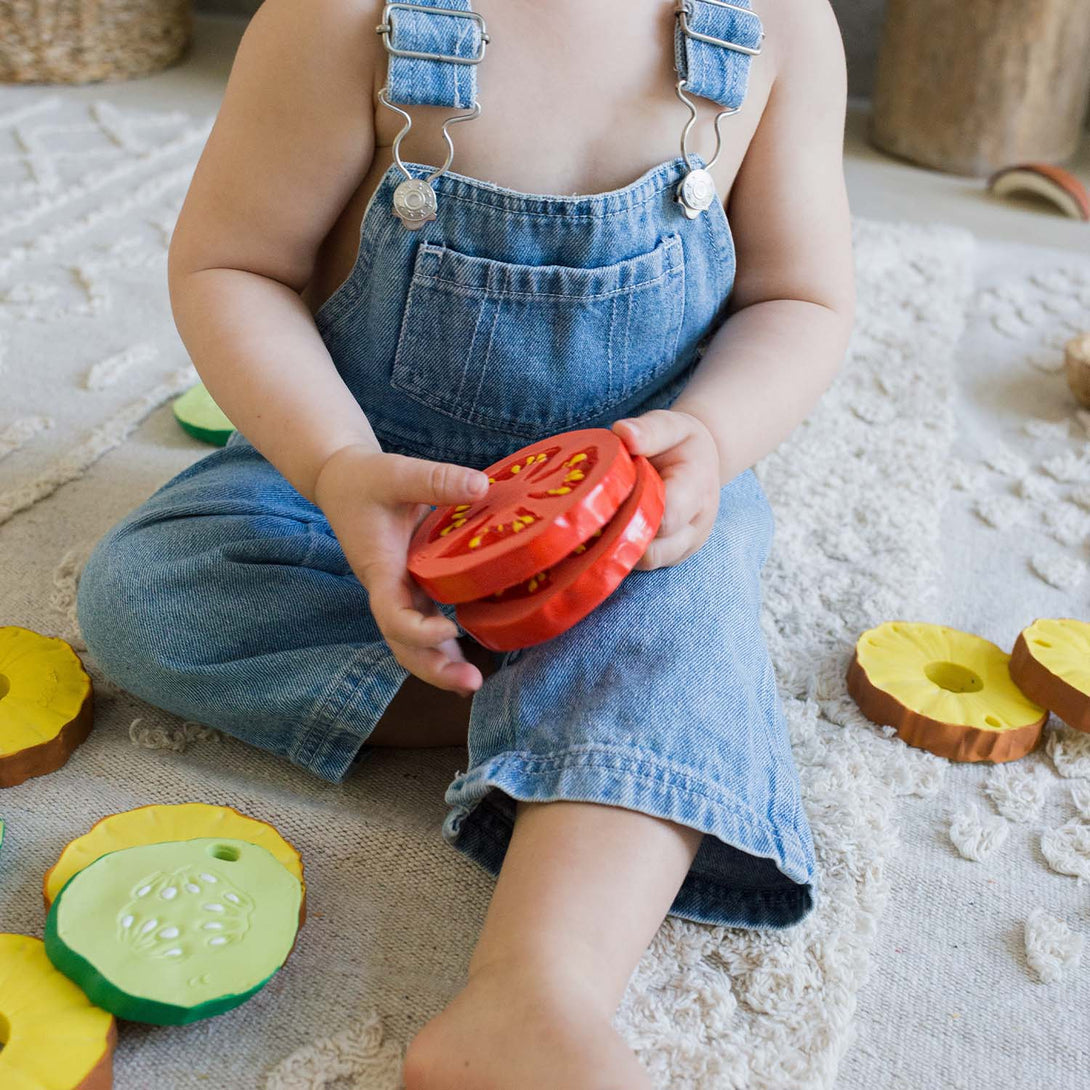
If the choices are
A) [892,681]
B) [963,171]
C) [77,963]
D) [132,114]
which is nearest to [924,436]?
[892,681]

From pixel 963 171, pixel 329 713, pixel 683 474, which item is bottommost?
pixel 963 171

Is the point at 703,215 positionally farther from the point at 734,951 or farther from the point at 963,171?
the point at 963,171

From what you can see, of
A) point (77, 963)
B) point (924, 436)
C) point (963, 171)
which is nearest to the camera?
point (77, 963)

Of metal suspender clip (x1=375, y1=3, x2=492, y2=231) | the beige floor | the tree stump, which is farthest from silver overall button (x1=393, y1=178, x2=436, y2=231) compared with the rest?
the tree stump

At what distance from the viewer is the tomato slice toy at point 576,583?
468mm

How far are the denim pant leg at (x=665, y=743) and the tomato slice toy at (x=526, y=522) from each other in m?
0.07

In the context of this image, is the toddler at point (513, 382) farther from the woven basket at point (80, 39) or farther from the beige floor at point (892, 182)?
the woven basket at point (80, 39)

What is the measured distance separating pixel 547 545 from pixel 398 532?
0.30 feet

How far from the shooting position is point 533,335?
23.8 inches

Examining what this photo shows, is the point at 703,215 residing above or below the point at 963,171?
above

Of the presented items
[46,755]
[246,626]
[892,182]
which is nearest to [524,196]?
[246,626]

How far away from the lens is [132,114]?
1571 millimetres

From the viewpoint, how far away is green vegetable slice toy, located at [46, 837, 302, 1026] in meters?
0.44

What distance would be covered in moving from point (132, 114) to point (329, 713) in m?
1.27
